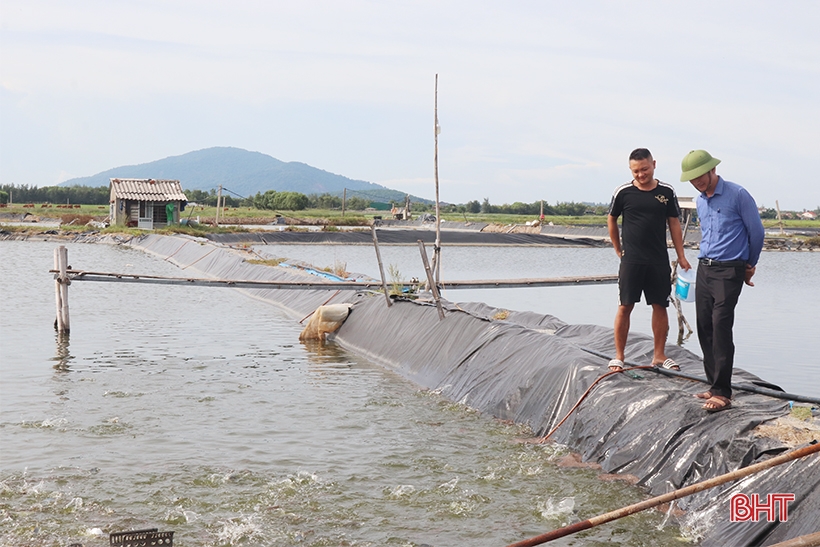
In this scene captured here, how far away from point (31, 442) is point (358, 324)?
6.76 m

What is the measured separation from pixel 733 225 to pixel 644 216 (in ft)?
3.85

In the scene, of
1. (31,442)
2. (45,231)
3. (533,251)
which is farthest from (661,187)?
(45,231)

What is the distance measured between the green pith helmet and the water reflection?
8.31 m

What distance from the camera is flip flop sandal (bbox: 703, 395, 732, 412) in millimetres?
6012

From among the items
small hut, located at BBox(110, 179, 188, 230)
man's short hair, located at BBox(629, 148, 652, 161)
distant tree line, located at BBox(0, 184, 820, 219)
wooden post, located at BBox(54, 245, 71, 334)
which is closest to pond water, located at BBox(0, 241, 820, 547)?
wooden post, located at BBox(54, 245, 71, 334)

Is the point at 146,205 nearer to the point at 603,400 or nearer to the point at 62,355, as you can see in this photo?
the point at 62,355

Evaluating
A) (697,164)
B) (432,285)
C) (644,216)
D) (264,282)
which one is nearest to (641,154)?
(644,216)

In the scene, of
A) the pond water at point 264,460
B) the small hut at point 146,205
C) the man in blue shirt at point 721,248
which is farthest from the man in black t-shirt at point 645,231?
the small hut at point 146,205

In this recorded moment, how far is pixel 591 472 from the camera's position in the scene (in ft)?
22.2

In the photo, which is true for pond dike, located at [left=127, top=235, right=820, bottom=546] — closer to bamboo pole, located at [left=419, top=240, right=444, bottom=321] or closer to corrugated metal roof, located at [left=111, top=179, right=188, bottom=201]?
bamboo pole, located at [left=419, top=240, right=444, bottom=321]

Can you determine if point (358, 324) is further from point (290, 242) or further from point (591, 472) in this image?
point (290, 242)

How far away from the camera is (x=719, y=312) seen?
5816 millimetres

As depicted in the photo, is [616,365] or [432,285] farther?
[432,285]

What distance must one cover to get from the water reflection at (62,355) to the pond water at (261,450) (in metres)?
0.06
